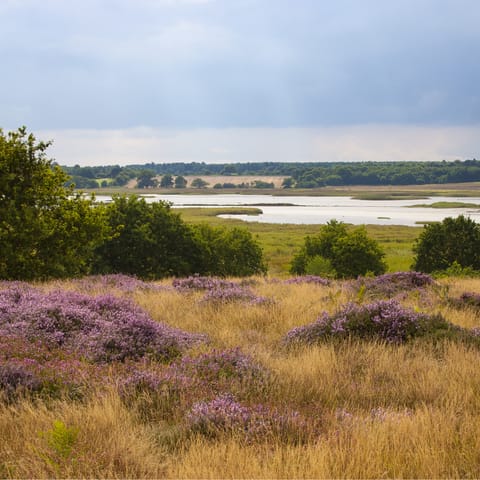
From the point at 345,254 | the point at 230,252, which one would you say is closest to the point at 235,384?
the point at 230,252

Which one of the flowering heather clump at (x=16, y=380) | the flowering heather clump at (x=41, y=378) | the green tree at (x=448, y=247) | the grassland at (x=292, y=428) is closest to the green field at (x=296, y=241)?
the green tree at (x=448, y=247)

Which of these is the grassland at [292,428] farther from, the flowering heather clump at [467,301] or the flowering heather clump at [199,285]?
the flowering heather clump at [199,285]

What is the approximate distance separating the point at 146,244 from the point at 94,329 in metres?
28.3

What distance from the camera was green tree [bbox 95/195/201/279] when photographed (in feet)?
119

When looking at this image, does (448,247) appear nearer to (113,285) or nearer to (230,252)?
(230,252)

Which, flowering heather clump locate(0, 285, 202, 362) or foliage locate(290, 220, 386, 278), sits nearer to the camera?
flowering heather clump locate(0, 285, 202, 362)

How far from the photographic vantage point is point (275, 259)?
65500mm

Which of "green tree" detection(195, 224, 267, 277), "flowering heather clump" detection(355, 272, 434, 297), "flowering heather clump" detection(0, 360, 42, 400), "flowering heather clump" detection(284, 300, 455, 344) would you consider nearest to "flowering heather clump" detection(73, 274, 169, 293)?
"flowering heather clump" detection(355, 272, 434, 297)

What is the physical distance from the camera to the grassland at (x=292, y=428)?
14.4 ft

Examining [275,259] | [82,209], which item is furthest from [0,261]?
[275,259]

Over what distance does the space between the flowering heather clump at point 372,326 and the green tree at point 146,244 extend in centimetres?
2696

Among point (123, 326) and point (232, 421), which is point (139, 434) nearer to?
point (232, 421)

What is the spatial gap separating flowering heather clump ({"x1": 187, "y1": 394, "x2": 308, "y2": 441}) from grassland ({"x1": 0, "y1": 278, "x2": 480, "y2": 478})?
0.15 feet

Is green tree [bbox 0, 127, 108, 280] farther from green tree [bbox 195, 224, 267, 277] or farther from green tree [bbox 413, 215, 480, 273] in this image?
green tree [bbox 413, 215, 480, 273]
